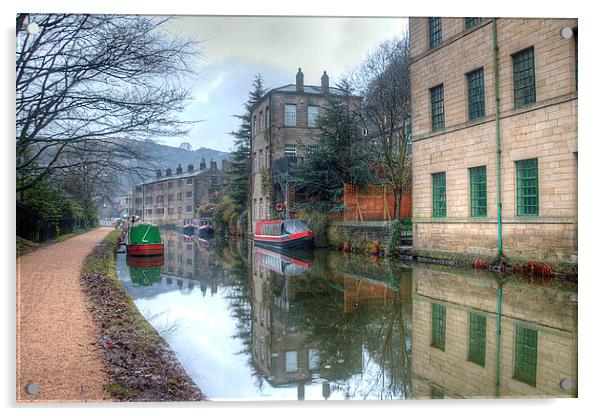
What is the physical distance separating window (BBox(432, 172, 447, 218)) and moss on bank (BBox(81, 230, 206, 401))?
6668mm

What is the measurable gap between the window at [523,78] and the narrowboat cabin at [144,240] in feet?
36.6

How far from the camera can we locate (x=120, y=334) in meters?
4.84

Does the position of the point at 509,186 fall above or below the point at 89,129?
below

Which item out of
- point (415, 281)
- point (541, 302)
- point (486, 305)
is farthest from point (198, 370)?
point (415, 281)

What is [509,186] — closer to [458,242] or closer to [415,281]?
[458,242]

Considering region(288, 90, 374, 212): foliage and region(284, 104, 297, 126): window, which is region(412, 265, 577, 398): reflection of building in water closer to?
region(284, 104, 297, 126): window

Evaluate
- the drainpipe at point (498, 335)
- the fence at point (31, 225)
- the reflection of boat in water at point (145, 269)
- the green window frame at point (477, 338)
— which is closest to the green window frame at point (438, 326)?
the green window frame at point (477, 338)

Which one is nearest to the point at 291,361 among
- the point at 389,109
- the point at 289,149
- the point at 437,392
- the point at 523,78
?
the point at 437,392

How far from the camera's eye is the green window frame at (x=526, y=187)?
23.2ft

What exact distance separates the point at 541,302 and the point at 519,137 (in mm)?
3118

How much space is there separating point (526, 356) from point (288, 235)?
47.7 ft

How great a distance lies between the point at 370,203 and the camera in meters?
17.3

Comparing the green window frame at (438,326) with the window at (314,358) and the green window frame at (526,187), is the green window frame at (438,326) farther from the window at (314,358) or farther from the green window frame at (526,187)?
the green window frame at (526,187)
